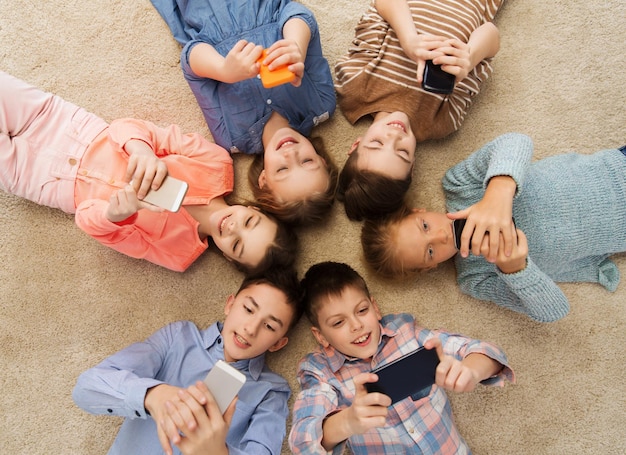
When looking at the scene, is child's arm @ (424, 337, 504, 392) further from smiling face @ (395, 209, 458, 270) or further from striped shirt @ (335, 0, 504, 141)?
striped shirt @ (335, 0, 504, 141)

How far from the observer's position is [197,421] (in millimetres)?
886

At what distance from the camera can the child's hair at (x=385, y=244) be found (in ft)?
3.74

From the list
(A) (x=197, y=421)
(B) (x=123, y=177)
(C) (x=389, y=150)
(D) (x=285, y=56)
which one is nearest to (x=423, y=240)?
(C) (x=389, y=150)

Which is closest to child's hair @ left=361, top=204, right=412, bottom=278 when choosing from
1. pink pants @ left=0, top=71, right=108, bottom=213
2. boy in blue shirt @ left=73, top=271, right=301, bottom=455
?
boy in blue shirt @ left=73, top=271, right=301, bottom=455

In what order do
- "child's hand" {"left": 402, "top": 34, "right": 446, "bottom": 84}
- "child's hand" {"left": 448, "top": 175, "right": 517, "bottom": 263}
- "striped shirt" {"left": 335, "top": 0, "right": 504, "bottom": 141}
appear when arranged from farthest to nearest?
1. "striped shirt" {"left": 335, "top": 0, "right": 504, "bottom": 141}
2. "child's hand" {"left": 402, "top": 34, "right": 446, "bottom": 84}
3. "child's hand" {"left": 448, "top": 175, "right": 517, "bottom": 263}

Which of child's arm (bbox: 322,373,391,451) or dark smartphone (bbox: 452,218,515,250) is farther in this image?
dark smartphone (bbox: 452,218,515,250)

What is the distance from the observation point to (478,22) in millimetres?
1200

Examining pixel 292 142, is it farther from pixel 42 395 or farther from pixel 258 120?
pixel 42 395

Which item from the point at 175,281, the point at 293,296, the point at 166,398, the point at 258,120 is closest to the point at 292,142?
the point at 258,120

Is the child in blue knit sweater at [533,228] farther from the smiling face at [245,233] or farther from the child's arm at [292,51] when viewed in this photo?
the child's arm at [292,51]

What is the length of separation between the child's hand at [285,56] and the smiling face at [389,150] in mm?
248

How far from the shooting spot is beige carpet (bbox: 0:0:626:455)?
3.97ft

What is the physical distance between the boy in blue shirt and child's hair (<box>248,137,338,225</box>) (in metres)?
0.15

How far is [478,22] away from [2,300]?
1492mm
